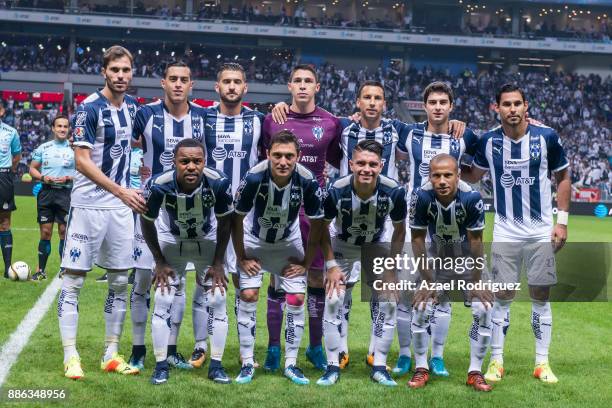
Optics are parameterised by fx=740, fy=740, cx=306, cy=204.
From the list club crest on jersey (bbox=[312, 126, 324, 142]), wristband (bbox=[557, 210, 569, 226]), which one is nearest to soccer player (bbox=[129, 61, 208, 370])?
club crest on jersey (bbox=[312, 126, 324, 142])

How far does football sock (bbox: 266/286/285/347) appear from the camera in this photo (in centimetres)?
619

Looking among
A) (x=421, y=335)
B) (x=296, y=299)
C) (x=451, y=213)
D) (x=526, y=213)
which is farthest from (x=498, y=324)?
(x=296, y=299)

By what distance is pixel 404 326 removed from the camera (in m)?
6.18

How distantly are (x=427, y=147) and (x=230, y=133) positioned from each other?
5.54 ft

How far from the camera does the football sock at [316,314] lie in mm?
6288

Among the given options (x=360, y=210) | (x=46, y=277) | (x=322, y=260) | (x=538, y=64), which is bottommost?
(x=46, y=277)

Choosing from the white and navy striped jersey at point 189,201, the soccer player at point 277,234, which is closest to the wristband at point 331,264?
the soccer player at point 277,234

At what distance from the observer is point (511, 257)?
6.02 m

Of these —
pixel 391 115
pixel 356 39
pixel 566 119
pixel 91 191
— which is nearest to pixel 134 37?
pixel 356 39

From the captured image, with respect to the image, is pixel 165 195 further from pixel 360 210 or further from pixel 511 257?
pixel 511 257

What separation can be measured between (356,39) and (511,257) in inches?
1665

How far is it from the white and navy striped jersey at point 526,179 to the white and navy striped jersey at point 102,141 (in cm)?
304

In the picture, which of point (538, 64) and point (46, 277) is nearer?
point (46, 277)

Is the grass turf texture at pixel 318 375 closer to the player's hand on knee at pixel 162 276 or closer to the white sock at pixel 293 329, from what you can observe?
the white sock at pixel 293 329
